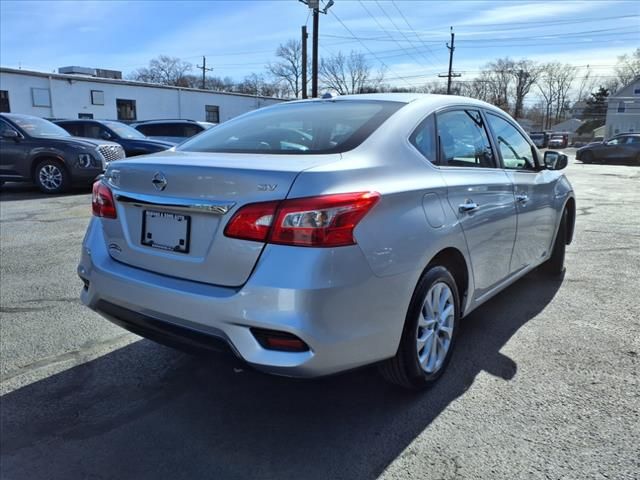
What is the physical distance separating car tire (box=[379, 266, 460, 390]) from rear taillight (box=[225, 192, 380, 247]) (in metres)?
0.64

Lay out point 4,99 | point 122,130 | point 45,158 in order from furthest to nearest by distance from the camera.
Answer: point 4,99 → point 122,130 → point 45,158

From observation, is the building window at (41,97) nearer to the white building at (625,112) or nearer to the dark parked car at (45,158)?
the dark parked car at (45,158)

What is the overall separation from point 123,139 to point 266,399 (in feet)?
37.1

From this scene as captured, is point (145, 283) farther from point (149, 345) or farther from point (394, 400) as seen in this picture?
point (394, 400)

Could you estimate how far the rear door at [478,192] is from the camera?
9.75 feet

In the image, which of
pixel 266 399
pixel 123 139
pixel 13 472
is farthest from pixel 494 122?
pixel 123 139

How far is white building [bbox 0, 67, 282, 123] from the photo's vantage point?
2753 cm

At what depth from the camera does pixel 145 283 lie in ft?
8.12

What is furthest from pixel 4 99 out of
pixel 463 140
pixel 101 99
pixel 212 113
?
pixel 463 140

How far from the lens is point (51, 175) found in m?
10.5

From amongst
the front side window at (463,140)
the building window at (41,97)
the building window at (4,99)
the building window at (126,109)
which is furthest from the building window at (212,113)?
the front side window at (463,140)

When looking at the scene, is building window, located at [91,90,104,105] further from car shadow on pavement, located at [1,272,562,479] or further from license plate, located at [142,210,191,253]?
license plate, located at [142,210,191,253]

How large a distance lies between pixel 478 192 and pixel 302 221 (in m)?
1.46

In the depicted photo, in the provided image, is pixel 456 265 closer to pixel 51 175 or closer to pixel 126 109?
pixel 51 175
